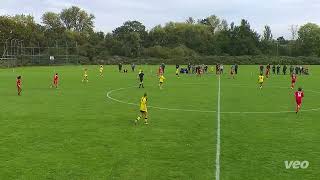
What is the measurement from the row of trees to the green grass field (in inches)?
3866

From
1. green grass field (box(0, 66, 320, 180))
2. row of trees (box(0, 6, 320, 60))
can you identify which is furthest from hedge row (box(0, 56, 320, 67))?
green grass field (box(0, 66, 320, 180))

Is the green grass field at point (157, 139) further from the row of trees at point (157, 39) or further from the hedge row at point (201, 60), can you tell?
the row of trees at point (157, 39)

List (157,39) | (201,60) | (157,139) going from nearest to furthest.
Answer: (157,139), (201,60), (157,39)

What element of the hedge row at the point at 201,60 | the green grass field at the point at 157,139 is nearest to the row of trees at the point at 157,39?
the hedge row at the point at 201,60

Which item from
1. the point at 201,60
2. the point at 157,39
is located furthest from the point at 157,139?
the point at 157,39

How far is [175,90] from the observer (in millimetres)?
43094

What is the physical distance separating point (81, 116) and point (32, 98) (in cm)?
1122

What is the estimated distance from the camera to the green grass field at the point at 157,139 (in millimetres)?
15203

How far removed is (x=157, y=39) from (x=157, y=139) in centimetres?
13232

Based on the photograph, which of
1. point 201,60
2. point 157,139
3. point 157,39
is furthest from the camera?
point 157,39

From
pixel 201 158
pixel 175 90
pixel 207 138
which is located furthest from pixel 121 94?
pixel 201 158

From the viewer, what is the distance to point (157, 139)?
2006 centimetres

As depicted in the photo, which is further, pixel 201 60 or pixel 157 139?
pixel 201 60

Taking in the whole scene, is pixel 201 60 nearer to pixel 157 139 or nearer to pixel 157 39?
pixel 157 39
